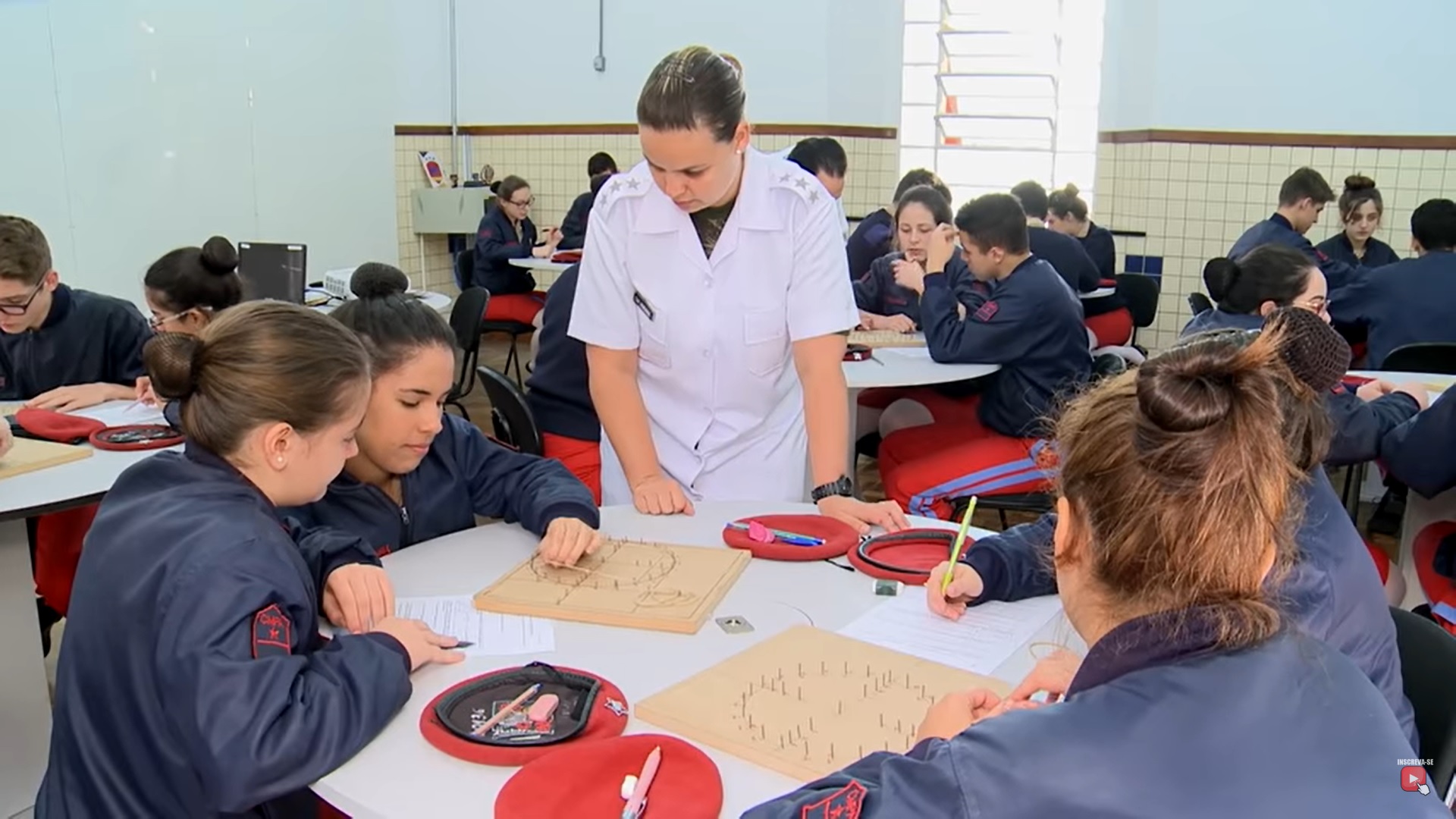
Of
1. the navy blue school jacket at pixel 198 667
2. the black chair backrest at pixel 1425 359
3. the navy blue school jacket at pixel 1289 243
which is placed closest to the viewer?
the navy blue school jacket at pixel 198 667

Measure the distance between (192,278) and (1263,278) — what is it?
111 inches

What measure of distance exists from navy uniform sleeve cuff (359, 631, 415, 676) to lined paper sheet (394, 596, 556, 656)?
111 millimetres

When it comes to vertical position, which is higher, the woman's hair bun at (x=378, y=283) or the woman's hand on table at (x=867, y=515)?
the woman's hair bun at (x=378, y=283)

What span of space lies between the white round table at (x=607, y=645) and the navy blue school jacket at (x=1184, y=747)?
34 centimetres

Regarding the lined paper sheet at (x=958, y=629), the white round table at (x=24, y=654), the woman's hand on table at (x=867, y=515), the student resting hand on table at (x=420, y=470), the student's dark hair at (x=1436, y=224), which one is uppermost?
the student's dark hair at (x=1436, y=224)

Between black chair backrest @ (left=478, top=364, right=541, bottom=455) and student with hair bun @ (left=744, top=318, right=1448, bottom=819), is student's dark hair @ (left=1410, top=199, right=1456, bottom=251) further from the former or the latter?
student with hair bun @ (left=744, top=318, right=1448, bottom=819)

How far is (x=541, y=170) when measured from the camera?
27.8 feet

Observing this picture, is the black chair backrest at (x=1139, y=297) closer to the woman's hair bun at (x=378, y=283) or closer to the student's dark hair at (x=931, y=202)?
the student's dark hair at (x=931, y=202)

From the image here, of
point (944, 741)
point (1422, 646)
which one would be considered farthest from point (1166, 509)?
point (1422, 646)

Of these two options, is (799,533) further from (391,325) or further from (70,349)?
(70,349)

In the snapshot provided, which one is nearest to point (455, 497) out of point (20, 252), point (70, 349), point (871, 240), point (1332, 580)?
point (1332, 580)

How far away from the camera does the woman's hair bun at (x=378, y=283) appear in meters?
2.03

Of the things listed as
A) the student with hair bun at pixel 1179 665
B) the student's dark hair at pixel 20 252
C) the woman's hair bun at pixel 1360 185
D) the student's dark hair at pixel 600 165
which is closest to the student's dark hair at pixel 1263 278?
the student with hair bun at pixel 1179 665

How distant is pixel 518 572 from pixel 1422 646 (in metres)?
1.23
